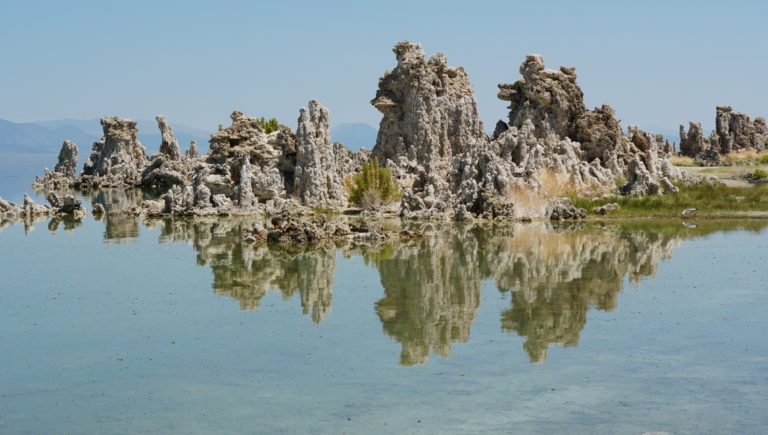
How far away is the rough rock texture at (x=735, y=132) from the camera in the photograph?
64.8 metres

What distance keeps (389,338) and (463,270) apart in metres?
9.53

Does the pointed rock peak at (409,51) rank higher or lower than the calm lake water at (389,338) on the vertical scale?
higher

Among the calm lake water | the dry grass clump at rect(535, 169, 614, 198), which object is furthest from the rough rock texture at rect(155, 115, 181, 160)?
the calm lake water

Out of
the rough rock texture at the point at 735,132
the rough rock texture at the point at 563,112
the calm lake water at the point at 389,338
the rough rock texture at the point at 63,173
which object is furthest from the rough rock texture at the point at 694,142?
the rough rock texture at the point at 63,173

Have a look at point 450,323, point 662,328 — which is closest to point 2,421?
point 450,323

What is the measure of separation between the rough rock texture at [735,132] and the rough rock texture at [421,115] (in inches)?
701

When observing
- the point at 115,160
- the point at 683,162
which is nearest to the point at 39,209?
the point at 115,160

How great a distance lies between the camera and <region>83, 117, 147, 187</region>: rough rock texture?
257 ft

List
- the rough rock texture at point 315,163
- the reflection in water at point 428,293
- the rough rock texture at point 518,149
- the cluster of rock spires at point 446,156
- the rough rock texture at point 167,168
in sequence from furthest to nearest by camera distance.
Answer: the rough rock texture at point 167,168 < the rough rock texture at point 315,163 < the cluster of rock spires at point 446,156 < the rough rock texture at point 518,149 < the reflection in water at point 428,293

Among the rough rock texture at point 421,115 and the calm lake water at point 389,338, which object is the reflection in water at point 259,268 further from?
the rough rock texture at point 421,115

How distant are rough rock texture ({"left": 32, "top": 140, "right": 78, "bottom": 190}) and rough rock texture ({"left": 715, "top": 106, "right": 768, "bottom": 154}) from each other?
51.4 meters

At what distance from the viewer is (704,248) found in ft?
107

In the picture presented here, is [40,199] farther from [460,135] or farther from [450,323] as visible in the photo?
[450,323]

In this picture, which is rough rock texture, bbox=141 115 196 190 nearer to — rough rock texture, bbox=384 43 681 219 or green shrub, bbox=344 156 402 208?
rough rock texture, bbox=384 43 681 219
